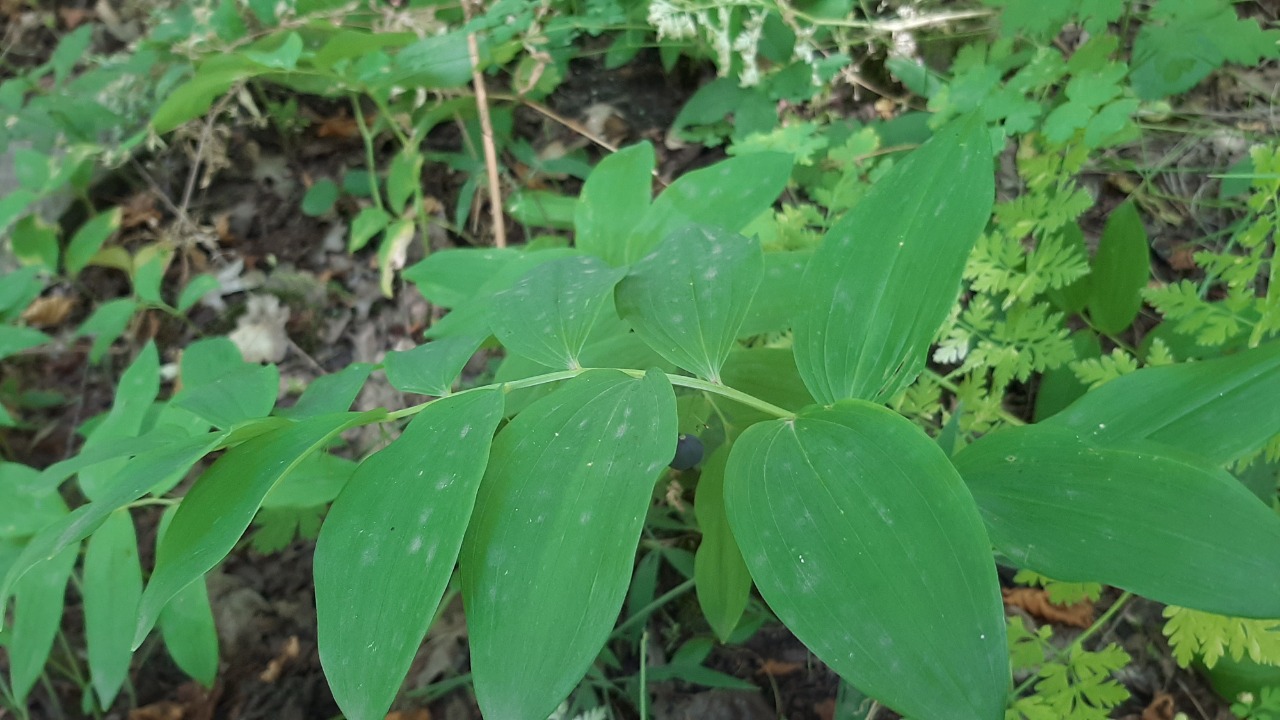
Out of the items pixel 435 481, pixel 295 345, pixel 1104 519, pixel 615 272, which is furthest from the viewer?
pixel 295 345

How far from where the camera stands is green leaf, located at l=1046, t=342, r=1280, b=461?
84 cm

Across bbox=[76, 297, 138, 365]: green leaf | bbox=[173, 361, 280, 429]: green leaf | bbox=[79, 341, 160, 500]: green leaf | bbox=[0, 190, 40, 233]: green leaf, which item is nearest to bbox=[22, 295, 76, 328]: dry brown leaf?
bbox=[0, 190, 40, 233]: green leaf

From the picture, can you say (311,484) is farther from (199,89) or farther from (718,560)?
(199,89)

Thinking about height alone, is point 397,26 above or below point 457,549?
above

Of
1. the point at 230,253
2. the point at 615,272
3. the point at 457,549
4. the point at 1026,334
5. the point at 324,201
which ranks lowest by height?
the point at 230,253

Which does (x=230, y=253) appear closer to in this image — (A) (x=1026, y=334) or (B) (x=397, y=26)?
(B) (x=397, y=26)

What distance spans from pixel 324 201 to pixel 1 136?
117 centimetres

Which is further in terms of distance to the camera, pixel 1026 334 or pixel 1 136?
pixel 1 136

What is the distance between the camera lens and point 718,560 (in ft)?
3.77

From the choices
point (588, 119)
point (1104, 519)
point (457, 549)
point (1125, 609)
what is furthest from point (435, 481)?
point (588, 119)

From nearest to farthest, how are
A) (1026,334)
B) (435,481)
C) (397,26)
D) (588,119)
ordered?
(435,481) < (1026,334) < (397,26) < (588,119)

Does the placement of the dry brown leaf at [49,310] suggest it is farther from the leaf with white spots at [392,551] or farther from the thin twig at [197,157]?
the leaf with white spots at [392,551]

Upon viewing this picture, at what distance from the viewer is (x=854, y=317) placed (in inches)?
34.8

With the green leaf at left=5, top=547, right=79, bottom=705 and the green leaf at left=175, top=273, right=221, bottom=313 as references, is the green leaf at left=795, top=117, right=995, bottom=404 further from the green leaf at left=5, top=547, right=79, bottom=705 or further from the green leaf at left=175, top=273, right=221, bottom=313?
the green leaf at left=175, top=273, right=221, bottom=313
